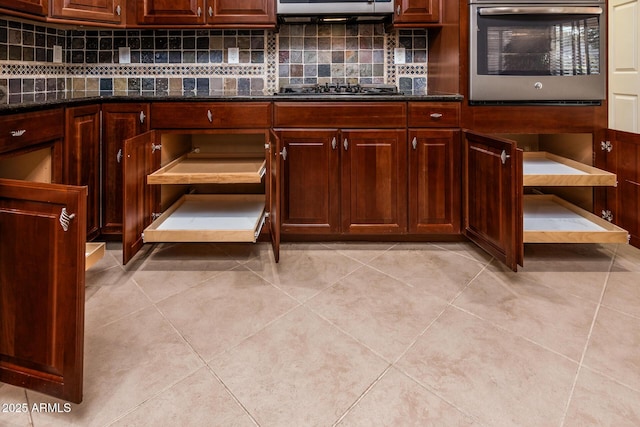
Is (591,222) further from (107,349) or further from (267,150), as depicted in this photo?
(107,349)

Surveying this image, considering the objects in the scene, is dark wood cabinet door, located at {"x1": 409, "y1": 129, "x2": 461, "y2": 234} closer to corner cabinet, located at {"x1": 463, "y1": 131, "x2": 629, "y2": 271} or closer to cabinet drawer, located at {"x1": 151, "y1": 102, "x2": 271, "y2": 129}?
corner cabinet, located at {"x1": 463, "y1": 131, "x2": 629, "y2": 271}

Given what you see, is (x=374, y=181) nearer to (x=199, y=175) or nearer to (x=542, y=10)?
(x=199, y=175)

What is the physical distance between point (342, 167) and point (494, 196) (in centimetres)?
82

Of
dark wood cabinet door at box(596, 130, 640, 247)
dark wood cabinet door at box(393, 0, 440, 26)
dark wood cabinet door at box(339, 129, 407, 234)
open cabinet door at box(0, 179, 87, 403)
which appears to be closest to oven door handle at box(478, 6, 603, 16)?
dark wood cabinet door at box(393, 0, 440, 26)

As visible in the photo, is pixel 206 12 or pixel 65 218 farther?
pixel 206 12

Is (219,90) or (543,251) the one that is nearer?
(543,251)

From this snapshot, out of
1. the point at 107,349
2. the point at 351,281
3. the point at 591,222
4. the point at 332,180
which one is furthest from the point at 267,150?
the point at 591,222

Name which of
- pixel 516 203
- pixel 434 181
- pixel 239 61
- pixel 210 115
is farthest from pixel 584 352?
pixel 239 61

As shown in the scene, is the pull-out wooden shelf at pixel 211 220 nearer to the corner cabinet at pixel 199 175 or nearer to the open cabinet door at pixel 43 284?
the corner cabinet at pixel 199 175

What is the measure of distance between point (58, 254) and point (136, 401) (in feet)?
1.49

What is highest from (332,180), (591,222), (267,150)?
(267,150)

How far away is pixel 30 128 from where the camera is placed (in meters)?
1.85

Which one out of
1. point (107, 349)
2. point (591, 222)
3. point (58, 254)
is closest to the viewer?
point (58, 254)

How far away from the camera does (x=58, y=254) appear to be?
41.8 inches
